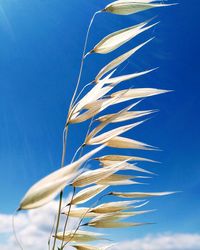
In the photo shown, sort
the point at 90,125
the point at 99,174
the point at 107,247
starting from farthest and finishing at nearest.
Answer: the point at 107,247, the point at 90,125, the point at 99,174

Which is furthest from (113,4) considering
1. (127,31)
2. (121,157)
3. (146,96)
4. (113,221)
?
(113,221)

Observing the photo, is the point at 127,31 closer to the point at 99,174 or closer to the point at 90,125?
the point at 90,125

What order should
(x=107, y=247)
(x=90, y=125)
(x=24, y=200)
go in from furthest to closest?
1. (x=107, y=247)
2. (x=90, y=125)
3. (x=24, y=200)

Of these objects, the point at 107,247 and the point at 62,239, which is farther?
the point at 107,247

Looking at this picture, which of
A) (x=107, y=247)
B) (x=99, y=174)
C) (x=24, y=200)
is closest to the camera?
(x=24, y=200)

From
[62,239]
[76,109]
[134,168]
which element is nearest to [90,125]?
[76,109]

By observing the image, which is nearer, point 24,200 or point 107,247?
point 24,200

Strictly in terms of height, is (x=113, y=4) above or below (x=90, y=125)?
above

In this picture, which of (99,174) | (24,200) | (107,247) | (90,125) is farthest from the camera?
(107,247)

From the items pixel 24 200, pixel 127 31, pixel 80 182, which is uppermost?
pixel 127 31

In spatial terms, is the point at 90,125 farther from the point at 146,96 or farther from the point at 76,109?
the point at 146,96
